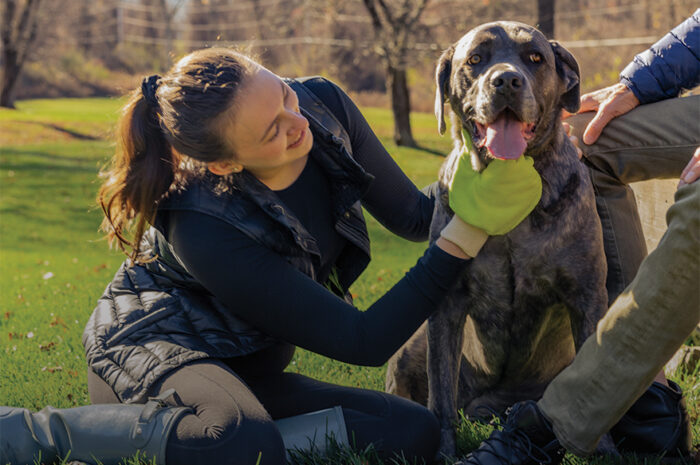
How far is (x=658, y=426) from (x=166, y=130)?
2041 millimetres

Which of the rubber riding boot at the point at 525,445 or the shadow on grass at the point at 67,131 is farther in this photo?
the shadow on grass at the point at 67,131

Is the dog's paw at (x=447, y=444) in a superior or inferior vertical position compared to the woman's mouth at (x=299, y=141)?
→ inferior

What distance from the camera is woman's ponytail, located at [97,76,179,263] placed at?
2740mm

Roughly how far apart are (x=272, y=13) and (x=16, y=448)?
88.0ft

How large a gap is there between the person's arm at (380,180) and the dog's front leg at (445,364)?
0.61m

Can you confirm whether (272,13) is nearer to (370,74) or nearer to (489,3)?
(370,74)

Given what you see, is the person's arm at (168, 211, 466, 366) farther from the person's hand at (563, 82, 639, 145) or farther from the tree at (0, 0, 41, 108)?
the tree at (0, 0, 41, 108)

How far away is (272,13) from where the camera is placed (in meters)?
28.0

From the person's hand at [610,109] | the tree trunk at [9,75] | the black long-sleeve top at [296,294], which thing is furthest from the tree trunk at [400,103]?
the black long-sleeve top at [296,294]

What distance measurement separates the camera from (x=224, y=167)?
9.18ft

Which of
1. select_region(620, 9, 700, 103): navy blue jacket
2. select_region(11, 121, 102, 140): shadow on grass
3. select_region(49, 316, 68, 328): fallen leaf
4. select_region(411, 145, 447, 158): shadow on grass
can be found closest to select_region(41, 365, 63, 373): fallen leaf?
select_region(49, 316, 68, 328): fallen leaf

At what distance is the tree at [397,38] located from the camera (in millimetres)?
14922

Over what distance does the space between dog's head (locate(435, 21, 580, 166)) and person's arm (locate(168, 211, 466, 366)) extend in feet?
→ 1.66

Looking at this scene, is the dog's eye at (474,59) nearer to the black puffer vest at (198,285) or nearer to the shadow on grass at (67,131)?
the black puffer vest at (198,285)
